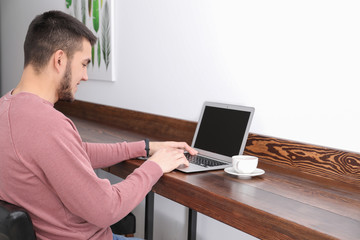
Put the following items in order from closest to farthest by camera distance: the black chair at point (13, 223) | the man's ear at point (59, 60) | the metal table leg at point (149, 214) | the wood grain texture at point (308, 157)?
1. the black chair at point (13, 223)
2. the man's ear at point (59, 60)
3. the wood grain texture at point (308, 157)
4. the metal table leg at point (149, 214)

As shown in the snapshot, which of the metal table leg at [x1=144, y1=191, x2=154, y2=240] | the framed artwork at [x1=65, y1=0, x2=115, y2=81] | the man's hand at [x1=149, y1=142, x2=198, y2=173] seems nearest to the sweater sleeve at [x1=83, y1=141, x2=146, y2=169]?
the man's hand at [x1=149, y1=142, x2=198, y2=173]

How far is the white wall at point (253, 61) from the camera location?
48.3 inches

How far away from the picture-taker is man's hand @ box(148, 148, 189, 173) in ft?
3.93

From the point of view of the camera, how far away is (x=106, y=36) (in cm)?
233

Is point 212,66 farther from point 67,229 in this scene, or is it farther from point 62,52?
point 67,229

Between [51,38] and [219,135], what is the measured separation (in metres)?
0.73

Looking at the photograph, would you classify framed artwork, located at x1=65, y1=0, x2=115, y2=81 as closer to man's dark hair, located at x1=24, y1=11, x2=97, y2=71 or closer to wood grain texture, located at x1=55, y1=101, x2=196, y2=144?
wood grain texture, located at x1=55, y1=101, x2=196, y2=144

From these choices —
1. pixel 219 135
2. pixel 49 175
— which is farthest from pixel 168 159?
pixel 49 175

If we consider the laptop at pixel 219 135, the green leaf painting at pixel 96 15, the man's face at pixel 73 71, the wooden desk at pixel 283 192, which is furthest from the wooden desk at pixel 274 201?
the green leaf painting at pixel 96 15

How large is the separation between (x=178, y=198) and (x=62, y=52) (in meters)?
0.53

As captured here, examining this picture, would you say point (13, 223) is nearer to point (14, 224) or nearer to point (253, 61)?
point (14, 224)

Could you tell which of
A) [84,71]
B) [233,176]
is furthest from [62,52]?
[233,176]

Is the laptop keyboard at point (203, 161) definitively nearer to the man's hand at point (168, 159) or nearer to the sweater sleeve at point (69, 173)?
the man's hand at point (168, 159)

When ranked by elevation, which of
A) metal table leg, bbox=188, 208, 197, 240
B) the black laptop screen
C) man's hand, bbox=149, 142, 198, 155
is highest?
the black laptop screen
